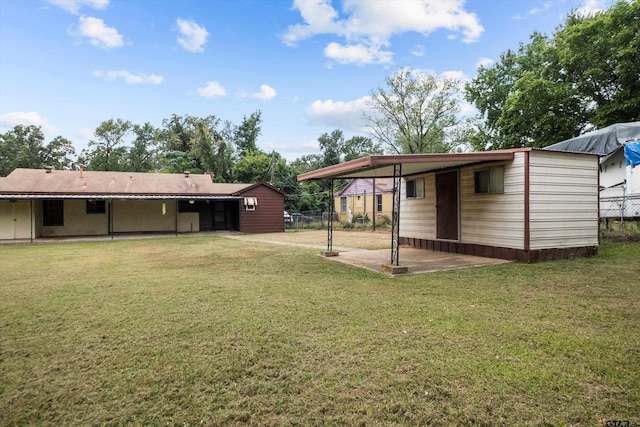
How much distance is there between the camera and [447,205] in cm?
922

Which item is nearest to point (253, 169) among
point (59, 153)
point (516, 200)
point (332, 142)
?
point (332, 142)

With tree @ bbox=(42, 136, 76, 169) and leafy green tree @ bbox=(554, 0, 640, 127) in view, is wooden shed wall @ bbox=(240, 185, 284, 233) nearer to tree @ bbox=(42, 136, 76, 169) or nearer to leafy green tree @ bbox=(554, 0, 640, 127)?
leafy green tree @ bbox=(554, 0, 640, 127)

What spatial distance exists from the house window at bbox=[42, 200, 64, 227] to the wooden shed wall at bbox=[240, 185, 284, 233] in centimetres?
867

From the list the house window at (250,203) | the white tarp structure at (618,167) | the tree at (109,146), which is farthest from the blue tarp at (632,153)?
the tree at (109,146)

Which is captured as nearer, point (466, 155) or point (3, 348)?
point (3, 348)

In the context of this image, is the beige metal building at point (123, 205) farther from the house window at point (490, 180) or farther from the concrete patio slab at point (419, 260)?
the house window at point (490, 180)

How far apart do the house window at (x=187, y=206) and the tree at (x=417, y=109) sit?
17.3 metres

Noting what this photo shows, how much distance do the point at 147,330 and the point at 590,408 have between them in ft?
12.1

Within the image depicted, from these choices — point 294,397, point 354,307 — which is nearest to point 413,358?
point 294,397

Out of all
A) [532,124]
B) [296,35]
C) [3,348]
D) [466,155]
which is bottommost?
[3,348]

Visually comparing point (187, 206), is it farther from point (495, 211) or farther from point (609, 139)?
point (609, 139)

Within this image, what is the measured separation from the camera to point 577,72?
15.9 m

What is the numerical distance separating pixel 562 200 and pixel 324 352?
7.17 m

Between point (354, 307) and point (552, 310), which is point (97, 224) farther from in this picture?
point (552, 310)
